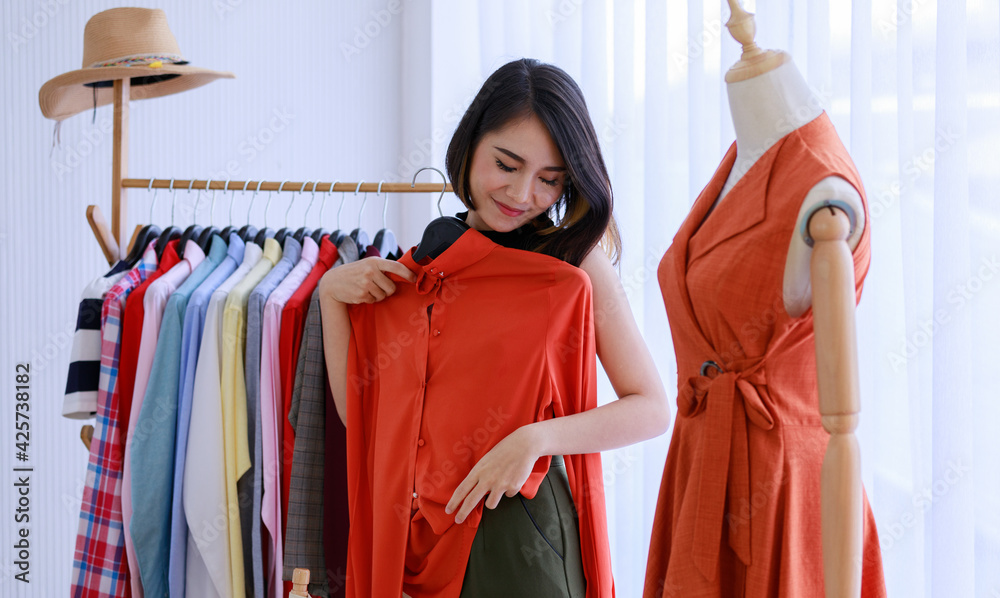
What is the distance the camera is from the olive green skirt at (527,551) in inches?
49.4

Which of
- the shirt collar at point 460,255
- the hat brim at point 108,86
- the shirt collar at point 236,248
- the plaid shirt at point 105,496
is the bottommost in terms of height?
the plaid shirt at point 105,496

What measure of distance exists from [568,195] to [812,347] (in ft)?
1.91

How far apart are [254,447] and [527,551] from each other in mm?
776

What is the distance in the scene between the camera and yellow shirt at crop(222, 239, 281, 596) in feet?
5.53

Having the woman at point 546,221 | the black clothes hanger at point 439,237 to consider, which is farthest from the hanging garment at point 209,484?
the black clothes hanger at point 439,237

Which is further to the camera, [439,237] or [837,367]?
[439,237]

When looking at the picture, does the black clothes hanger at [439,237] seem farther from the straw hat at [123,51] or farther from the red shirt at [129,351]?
the straw hat at [123,51]

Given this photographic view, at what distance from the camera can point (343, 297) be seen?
1495 millimetres

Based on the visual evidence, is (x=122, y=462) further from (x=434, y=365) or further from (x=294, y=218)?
(x=294, y=218)

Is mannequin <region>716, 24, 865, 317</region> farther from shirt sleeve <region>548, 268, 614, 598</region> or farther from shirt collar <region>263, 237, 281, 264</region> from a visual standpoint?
shirt collar <region>263, 237, 281, 264</region>

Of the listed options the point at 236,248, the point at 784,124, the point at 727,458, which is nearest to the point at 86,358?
the point at 236,248

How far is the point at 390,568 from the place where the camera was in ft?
4.38

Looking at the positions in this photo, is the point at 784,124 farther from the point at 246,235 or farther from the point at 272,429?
the point at 246,235

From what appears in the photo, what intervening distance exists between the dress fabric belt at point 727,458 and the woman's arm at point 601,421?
32cm
